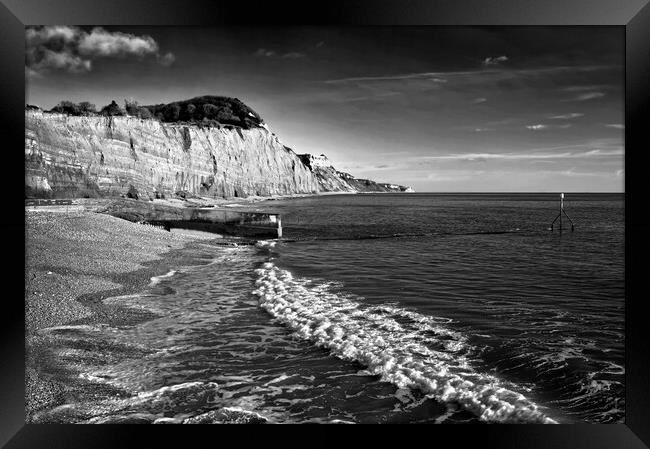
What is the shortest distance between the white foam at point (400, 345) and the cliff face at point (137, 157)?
90.2ft

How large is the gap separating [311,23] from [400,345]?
13.7ft

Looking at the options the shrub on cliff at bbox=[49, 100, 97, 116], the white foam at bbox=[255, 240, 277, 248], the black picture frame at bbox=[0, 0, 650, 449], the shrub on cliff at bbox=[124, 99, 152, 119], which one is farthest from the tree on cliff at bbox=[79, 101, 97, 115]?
the black picture frame at bbox=[0, 0, 650, 449]

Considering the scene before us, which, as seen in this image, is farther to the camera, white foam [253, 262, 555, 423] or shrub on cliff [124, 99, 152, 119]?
shrub on cliff [124, 99, 152, 119]

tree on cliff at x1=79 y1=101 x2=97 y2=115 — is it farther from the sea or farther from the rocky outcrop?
the rocky outcrop

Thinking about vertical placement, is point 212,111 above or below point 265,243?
above

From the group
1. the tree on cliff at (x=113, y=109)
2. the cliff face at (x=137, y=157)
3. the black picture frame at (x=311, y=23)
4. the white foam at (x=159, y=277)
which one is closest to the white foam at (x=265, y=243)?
the white foam at (x=159, y=277)

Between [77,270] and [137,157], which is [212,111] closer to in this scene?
[137,157]

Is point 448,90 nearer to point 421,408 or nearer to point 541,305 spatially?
point 541,305

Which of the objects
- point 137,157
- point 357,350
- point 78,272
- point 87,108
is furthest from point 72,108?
point 357,350

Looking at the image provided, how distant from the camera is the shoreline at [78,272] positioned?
4555 millimetres

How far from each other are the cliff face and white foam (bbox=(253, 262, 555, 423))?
27.5 metres

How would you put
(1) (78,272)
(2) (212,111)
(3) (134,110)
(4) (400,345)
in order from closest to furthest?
1. (4) (400,345)
2. (1) (78,272)
3. (3) (134,110)
4. (2) (212,111)

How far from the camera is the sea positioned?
3.93m

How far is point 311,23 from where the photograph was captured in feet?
10.9
